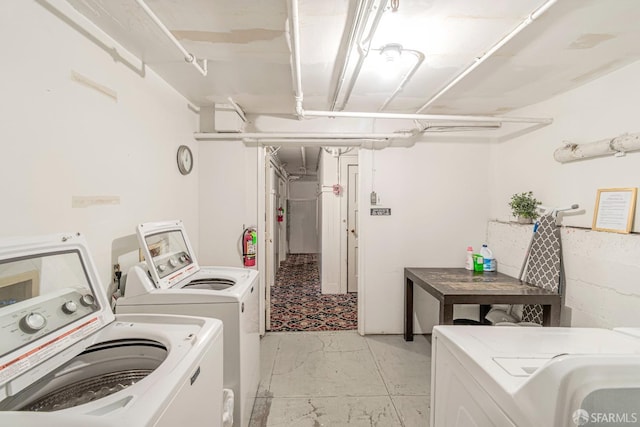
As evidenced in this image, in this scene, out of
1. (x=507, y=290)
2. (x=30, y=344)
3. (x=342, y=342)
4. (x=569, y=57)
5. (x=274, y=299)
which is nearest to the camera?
(x=30, y=344)

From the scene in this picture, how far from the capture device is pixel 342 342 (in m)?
2.98

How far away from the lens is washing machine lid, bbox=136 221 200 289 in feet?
5.46

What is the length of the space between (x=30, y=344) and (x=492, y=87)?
3.05 m

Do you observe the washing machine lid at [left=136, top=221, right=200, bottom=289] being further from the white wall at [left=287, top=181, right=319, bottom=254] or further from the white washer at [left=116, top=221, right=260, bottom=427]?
the white wall at [left=287, top=181, right=319, bottom=254]

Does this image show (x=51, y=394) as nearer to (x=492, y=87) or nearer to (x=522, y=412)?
(x=522, y=412)


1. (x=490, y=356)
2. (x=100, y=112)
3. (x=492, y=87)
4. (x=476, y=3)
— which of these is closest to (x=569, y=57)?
(x=492, y=87)

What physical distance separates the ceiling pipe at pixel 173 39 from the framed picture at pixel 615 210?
286 centimetres

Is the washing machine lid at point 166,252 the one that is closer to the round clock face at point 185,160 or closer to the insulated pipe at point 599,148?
the round clock face at point 185,160

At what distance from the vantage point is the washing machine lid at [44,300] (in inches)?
33.2

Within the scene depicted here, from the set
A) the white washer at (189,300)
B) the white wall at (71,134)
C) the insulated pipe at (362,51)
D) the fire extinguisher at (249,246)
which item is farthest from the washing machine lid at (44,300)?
the fire extinguisher at (249,246)

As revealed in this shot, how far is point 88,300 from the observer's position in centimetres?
113

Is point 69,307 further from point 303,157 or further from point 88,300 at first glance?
point 303,157

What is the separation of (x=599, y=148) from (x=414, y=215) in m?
1.52

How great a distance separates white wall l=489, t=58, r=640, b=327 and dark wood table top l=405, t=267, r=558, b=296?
0.80 feet
